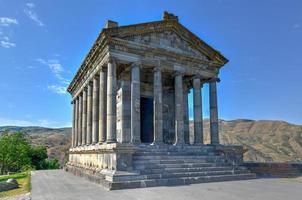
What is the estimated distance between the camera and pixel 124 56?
18.0 meters

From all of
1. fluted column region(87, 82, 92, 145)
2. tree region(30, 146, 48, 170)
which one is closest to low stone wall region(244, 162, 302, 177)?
fluted column region(87, 82, 92, 145)

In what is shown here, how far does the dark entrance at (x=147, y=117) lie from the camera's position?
23.5 m

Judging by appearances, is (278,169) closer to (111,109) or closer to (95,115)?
(111,109)

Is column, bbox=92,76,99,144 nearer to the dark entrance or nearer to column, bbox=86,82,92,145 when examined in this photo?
column, bbox=86,82,92,145

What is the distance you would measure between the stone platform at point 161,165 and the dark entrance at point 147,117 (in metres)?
5.14

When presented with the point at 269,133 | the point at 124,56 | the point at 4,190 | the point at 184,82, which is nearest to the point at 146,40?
the point at 124,56

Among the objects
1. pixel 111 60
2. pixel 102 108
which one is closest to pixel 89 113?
pixel 102 108

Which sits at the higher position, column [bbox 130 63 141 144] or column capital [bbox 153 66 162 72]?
column capital [bbox 153 66 162 72]

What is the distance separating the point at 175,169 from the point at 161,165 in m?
0.80

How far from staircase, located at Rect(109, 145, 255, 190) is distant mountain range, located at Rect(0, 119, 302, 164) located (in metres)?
52.8

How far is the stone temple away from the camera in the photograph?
48.6 ft

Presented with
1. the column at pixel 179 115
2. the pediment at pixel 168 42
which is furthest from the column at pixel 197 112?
the pediment at pixel 168 42

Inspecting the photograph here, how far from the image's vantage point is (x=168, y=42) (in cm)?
2042

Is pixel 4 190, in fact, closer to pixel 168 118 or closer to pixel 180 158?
pixel 180 158
